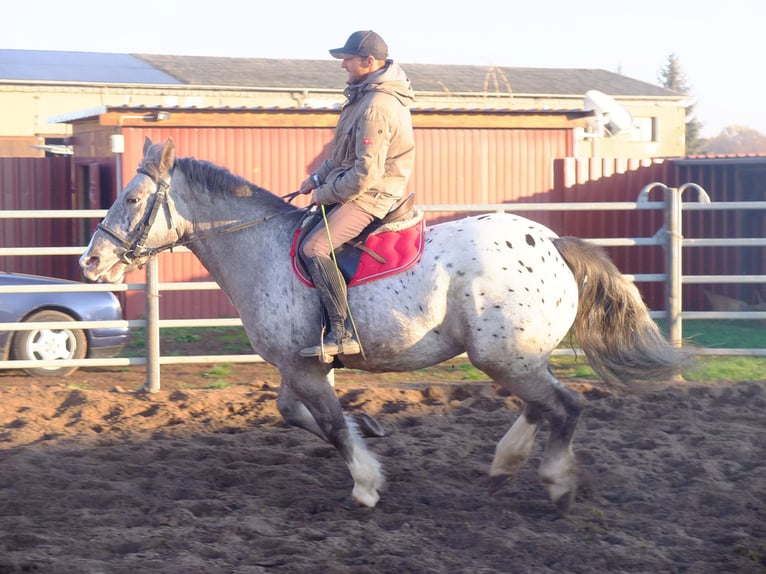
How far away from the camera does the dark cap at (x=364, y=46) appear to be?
16.8 feet

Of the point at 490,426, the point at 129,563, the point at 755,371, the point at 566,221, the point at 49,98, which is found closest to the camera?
the point at 129,563

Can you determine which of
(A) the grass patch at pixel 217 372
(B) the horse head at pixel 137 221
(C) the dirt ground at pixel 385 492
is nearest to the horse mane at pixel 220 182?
(B) the horse head at pixel 137 221

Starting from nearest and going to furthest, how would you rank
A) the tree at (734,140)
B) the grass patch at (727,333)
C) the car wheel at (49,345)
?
the car wheel at (49,345), the grass patch at (727,333), the tree at (734,140)

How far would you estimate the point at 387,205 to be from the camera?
515 cm

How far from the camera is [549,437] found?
5.16 metres

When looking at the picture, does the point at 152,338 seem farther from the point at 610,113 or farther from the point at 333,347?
the point at 610,113

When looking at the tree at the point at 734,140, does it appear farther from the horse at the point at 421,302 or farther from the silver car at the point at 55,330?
the horse at the point at 421,302

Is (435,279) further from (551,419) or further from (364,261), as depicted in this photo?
(551,419)

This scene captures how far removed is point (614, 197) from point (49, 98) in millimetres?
19000

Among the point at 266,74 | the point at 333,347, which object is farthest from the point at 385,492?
the point at 266,74

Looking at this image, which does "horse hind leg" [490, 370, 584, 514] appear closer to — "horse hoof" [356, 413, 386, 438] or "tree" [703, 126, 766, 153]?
"horse hoof" [356, 413, 386, 438]

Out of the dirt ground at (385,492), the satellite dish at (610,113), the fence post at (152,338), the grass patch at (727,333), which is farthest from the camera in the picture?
the satellite dish at (610,113)

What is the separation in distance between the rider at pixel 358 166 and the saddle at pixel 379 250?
0.06 meters

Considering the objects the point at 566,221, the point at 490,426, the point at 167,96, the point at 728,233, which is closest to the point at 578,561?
the point at 490,426
